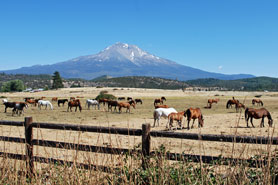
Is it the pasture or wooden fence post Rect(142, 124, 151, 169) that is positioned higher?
wooden fence post Rect(142, 124, 151, 169)

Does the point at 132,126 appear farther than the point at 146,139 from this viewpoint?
Yes

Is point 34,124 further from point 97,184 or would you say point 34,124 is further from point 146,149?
point 97,184

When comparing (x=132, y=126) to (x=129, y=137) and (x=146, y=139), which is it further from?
(x=146, y=139)

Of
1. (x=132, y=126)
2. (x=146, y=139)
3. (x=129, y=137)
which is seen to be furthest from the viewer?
(x=132, y=126)

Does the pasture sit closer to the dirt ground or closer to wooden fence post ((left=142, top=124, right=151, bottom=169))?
the dirt ground

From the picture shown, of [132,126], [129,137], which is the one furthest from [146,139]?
[132,126]

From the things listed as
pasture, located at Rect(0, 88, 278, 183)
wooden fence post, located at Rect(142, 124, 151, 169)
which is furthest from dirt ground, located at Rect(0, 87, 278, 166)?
wooden fence post, located at Rect(142, 124, 151, 169)

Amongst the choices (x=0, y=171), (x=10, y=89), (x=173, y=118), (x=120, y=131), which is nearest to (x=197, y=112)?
(x=173, y=118)

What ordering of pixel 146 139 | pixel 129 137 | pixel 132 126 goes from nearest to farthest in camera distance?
pixel 146 139 → pixel 129 137 → pixel 132 126

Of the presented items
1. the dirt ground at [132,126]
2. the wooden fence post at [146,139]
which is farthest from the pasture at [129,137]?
the wooden fence post at [146,139]

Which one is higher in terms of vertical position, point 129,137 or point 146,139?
point 146,139

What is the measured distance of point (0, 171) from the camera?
4898mm

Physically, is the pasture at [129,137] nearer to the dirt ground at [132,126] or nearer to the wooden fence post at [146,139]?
the dirt ground at [132,126]

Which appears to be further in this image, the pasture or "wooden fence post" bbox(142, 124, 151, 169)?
"wooden fence post" bbox(142, 124, 151, 169)
